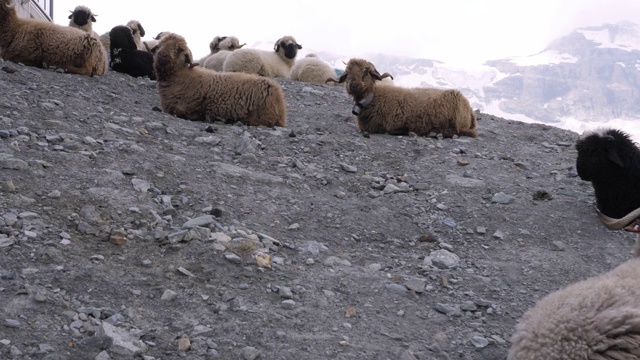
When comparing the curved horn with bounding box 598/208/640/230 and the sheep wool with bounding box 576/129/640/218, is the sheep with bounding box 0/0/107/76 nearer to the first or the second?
the sheep wool with bounding box 576/129/640/218

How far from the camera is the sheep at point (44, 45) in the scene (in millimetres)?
10211

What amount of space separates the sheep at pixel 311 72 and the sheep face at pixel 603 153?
28.9ft

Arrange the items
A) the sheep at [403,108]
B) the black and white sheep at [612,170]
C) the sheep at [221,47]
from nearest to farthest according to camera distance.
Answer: the black and white sheep at [612,170] → the sheep at [403,108] → the sheep at [221,47]

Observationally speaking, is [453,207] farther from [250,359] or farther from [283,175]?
[250,359]

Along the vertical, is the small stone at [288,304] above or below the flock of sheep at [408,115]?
below

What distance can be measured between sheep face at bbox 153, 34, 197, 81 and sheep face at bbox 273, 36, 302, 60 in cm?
724

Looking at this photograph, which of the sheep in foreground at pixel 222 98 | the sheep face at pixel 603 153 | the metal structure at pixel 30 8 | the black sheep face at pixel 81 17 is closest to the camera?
the sheep face at pixel 603 153

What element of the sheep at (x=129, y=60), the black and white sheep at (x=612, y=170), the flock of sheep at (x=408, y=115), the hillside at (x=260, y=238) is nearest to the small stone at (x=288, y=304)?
A: the hillside at (x=260, y=238)

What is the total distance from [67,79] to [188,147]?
11.2 feet

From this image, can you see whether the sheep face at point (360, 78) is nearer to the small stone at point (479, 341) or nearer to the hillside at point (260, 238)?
the hillside at point (260, 238)

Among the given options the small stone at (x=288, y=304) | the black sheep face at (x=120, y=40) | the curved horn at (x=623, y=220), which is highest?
the black sheep face at (x=120, y=40)

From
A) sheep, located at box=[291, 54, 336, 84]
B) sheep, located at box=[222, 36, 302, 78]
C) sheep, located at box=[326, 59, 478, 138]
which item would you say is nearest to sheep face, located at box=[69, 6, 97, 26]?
sheep, located at box=[222, 36, 302, 78]

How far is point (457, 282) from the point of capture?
5070 millimetres

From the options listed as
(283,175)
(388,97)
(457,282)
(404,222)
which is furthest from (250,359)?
(388,97)
